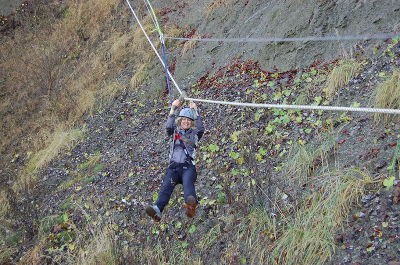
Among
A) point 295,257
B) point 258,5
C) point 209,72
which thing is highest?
point 258,5

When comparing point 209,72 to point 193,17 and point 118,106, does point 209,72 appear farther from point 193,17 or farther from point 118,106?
point 193,17

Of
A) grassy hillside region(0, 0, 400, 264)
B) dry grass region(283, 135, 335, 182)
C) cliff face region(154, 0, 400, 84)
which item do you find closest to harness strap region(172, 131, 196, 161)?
grassy hillside region(0, 0, 400, 264)

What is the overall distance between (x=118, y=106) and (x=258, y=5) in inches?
169

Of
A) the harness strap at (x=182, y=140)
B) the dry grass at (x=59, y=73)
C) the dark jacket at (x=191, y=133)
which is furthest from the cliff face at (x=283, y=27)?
the harness strap at (x=182, y=140)

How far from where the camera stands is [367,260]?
12.1 ft

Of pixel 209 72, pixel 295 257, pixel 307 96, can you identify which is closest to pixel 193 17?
pixel 209 72

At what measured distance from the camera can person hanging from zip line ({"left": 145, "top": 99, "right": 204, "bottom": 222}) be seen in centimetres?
507

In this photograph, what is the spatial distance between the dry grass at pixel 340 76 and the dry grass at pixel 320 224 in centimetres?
215

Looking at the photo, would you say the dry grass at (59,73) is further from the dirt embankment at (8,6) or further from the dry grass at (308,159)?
the dry grass at (308,159)

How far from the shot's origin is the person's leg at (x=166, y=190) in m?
5.20

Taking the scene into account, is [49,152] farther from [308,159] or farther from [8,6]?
[8,6]

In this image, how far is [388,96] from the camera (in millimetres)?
5180

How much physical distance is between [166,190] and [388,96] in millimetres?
3117

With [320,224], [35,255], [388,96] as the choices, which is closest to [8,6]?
[35,255]
